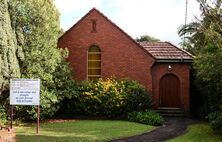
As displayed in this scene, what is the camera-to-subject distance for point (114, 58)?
2920 cm

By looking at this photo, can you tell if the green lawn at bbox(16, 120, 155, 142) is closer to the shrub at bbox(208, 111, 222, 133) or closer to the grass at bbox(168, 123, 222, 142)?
the grass at bbox(168, 123, 222, 142)

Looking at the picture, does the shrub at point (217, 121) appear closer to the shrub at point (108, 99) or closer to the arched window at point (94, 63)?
the shrub at point (108, 99)

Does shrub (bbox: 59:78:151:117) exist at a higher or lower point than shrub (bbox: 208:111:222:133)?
higher

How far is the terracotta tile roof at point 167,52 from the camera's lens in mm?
29522

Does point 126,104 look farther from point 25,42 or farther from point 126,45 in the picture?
point 25,42

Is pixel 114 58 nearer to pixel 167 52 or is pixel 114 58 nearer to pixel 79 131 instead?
pixel 167 52

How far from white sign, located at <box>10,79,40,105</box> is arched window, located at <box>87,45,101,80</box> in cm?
882

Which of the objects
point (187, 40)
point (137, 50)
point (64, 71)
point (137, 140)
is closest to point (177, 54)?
point (137, 50)

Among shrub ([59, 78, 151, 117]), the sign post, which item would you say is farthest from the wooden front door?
the sign post

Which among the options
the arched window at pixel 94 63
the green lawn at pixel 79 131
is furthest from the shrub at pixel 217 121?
the arched window at pixel 94 63

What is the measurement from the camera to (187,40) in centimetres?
4666

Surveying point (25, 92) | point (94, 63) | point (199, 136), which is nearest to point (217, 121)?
point (199, 136)

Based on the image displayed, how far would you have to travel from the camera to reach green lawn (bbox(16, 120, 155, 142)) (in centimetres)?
1877

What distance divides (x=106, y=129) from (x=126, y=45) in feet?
28.5
